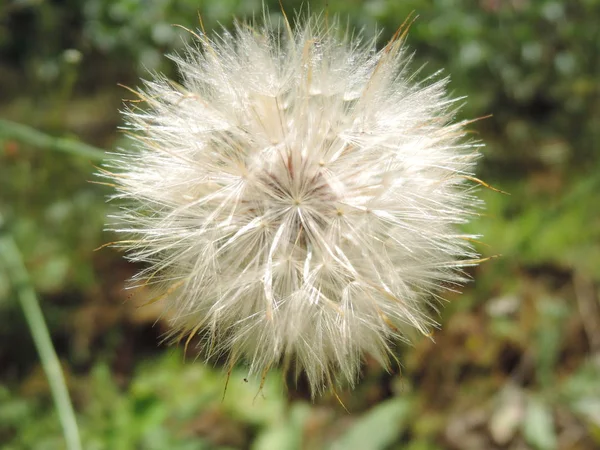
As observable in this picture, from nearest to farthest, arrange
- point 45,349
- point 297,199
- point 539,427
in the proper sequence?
point 297,199 < point 45,349 < point 539,427

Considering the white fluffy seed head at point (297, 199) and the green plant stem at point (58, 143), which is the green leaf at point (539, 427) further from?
the green plant stem at point (58, 143)

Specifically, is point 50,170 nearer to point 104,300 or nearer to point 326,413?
point 104,300

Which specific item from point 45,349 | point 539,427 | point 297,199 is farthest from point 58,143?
point 539,427

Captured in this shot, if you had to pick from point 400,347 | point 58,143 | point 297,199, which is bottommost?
point 400,347

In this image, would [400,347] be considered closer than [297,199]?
No

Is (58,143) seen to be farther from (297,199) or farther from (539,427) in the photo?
(539,427)

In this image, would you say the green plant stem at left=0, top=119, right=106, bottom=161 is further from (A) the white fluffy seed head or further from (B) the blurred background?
(A) the white fluffy seed head

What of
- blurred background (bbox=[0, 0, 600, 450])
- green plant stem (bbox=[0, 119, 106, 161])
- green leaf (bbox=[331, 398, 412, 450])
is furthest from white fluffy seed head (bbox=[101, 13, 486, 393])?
green leaf (bbox=[331, 398, 412, 450])

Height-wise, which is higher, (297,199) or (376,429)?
(297,199)

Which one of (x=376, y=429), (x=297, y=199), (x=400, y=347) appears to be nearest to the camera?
(x=297, y=199)
